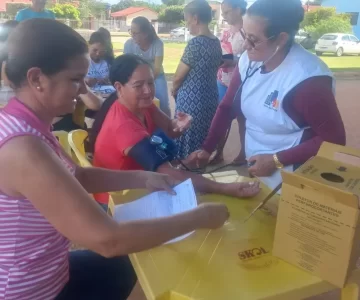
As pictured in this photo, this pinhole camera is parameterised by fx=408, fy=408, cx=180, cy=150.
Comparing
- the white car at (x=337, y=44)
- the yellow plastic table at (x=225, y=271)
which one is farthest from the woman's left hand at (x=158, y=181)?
the white car at (x=337, y=44)

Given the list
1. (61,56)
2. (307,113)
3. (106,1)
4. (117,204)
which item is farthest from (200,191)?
(106,1)

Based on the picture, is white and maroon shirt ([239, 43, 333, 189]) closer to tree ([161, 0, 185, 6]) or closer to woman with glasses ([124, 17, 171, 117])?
woman with glasses ([124, 17, 171, 117])

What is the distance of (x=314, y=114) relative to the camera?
1680mm

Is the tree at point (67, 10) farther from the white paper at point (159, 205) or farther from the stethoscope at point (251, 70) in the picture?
the white paper at point (159, 205)

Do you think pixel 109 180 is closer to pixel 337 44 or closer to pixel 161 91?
pixel 161 91

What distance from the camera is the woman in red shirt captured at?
165 centimetres

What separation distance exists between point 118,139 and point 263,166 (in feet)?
2.09

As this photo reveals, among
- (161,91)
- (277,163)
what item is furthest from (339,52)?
(277,163)

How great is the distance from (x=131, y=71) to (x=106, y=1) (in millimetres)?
24166

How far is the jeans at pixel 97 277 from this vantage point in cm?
136

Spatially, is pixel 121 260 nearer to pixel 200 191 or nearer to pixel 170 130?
pixel 200 191

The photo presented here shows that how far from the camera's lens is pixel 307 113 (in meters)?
1.69

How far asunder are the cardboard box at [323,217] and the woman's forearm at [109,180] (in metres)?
0.60

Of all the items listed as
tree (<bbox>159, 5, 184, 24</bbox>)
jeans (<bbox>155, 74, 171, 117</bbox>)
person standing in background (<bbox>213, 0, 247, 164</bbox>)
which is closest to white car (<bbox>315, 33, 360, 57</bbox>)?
tree (<bbox>159, 5, 184, 24</bbox>)
